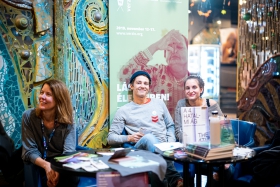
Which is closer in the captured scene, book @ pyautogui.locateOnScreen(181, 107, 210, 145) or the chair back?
book @ pyautogui.locateOnScreen(181, 107, 210, 145)

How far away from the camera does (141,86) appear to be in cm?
333

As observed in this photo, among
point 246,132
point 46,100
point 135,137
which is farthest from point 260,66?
point 46,100

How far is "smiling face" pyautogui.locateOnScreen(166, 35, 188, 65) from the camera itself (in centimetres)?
364

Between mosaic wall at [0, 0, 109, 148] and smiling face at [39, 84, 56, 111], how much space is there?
26.5 inches

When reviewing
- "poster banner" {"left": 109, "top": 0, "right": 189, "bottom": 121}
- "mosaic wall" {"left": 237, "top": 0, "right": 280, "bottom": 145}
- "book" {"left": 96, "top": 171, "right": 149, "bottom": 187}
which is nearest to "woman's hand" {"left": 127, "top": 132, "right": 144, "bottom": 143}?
"poster banner" {"left": 109, "top": 0, "right": 189, "bottom": 121}

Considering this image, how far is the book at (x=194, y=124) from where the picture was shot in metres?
2.38

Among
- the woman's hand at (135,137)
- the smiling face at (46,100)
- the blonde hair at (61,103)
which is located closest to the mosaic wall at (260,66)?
the woman's hand at (135,137)

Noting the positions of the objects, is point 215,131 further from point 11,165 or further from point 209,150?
point 11,165

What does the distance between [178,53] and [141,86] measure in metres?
0.65

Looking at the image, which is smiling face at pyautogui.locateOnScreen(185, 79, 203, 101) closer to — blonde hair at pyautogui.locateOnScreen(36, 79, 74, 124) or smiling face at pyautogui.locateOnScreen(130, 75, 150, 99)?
smiling face at pyautogui.locateOnScreen(130, 75, 150, 99)

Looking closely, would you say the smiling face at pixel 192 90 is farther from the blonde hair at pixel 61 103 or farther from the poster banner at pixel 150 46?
the blonde hair at pixel 61 103

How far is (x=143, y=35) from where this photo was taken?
3549mm

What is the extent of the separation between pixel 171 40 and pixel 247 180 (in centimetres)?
166

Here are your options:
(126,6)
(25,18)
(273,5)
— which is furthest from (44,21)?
(273,5)
